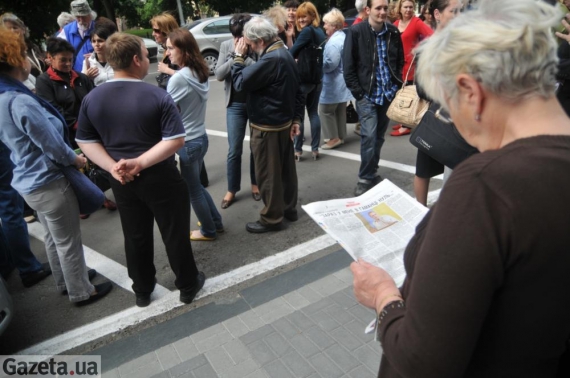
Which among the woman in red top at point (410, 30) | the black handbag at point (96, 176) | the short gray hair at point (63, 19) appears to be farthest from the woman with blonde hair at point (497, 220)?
the short gray hair at point (63, 19)

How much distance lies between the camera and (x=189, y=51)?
11.7 ft

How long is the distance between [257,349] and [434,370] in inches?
72.2

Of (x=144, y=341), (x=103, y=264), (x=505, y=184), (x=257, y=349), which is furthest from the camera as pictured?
(x=103, y=264)

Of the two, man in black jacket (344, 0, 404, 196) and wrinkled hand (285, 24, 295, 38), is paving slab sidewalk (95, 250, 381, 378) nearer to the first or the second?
man in black jacket (344, 0, 404, 196)

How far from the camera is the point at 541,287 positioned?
33.6 inches

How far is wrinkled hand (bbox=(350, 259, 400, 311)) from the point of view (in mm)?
1151

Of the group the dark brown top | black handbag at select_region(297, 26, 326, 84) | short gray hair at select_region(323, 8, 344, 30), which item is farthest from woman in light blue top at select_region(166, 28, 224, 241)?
short gray hair at select_region(323, 8, 344, 30)

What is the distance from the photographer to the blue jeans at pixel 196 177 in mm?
3730

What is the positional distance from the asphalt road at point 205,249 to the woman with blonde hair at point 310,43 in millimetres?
279

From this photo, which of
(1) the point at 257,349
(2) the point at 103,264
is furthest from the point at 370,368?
(2) the point at 103,264

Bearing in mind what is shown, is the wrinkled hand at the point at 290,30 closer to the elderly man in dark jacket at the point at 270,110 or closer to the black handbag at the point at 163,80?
the black handbag at the point at 163,80

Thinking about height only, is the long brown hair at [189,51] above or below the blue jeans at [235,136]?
above

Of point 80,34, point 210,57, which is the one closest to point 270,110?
point 80,34

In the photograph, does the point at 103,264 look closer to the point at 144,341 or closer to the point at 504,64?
the point at 144,341
